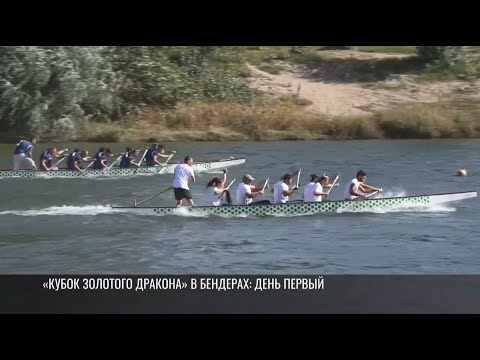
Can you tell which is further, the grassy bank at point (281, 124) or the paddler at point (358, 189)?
the paddler at point (358, 189)

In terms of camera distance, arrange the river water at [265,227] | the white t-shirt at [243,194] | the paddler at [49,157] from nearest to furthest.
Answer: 1. the river water at [265,227]
2. the white t-shirt at [243,194]
3. the paddler at [49,157]

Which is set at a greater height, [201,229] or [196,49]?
[196,49]

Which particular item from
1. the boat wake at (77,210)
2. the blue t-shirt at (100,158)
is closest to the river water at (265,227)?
the boat wake at (77,210)

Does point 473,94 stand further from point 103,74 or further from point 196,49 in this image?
A: point 103,74

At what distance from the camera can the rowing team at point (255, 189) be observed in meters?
14.4

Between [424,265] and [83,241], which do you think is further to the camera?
[83,241]

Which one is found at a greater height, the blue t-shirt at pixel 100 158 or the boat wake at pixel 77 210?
the blue t-shirt at pixel 100 158

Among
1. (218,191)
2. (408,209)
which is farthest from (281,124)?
(408,209)

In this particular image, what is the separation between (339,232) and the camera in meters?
13.3

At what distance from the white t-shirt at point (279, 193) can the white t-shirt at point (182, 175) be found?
133 centimetres

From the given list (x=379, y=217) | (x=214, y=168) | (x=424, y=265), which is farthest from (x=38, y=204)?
(x=424, y=265)

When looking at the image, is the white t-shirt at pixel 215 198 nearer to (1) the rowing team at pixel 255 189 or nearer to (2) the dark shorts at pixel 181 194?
(1) the rowing team at pixel 255 189

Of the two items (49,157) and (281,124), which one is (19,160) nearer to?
(49,157)

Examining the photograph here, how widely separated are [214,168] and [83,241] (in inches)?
99.6
